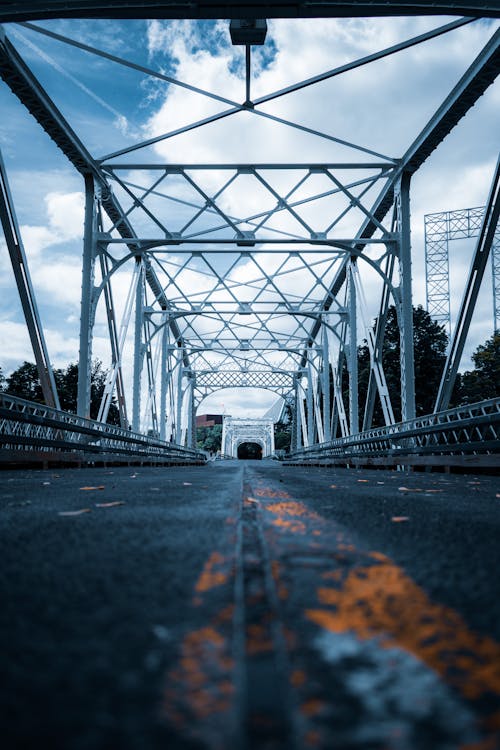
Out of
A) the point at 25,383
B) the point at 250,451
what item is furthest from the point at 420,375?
the point at 250,451

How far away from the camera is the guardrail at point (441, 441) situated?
24.7 ft

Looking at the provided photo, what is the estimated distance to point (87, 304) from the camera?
56.6ft

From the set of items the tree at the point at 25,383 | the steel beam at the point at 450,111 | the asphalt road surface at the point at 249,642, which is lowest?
the asphalt road surface at the point at 249,642

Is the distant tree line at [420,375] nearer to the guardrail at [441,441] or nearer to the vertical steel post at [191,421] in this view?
the vertical steel post at [191,421]

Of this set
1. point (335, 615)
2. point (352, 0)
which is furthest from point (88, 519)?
point (352, 0)

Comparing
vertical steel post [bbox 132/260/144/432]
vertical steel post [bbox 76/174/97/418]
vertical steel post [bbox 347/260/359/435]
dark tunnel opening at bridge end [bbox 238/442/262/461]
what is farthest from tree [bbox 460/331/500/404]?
dark tunnel opening at bridge end [bbox 238/442/262/461]

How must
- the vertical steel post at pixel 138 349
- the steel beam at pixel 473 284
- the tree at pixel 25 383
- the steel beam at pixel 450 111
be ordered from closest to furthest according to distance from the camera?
the steel beam at pixel 473 284
the steel beam at pixel 450 111
the vertical steel post at pixel 138 349
the tree at pixel 25 383

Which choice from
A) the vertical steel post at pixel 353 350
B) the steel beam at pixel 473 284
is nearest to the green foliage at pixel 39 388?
the vertical steel post at pixel 353 350

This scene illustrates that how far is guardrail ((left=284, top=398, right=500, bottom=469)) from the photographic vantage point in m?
7.52

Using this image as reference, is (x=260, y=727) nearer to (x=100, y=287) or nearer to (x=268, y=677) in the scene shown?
(x=268, y=677)

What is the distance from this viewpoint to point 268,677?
2.36 feet

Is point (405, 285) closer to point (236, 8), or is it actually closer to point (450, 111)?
point (450, 111)

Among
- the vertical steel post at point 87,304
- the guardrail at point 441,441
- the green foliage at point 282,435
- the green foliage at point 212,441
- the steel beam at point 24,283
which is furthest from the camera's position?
the green foliage at point 212,441

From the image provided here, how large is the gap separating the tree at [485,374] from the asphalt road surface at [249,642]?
109ft
